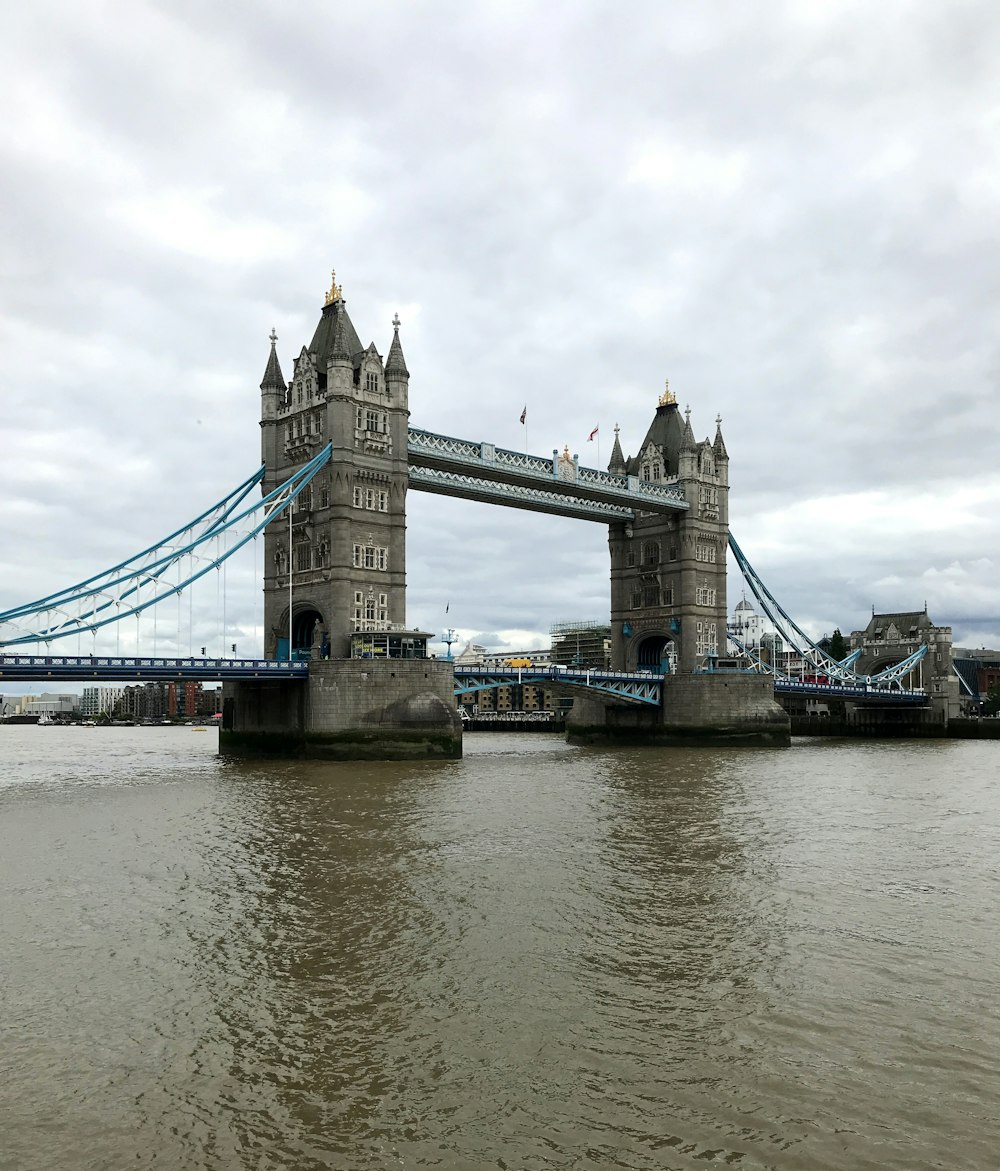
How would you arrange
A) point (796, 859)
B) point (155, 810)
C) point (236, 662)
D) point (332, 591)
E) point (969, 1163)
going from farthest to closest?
point (332, 591) → point (236, 662) → point (155, 810) → point (796, 859) → point (969, 1163)

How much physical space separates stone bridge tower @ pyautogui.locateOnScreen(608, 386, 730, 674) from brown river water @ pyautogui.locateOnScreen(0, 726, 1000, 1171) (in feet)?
153

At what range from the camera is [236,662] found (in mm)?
45125

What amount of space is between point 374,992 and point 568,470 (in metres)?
54.5

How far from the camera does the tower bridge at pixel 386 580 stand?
46.8 metres

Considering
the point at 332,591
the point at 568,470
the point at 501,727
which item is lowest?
the point at 501,727

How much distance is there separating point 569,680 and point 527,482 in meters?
12.7

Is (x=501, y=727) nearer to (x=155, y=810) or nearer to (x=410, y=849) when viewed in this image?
(x=155, y=810)

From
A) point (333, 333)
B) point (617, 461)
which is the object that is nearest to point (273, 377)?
point (333, 333)

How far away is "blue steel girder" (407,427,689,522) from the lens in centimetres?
5778

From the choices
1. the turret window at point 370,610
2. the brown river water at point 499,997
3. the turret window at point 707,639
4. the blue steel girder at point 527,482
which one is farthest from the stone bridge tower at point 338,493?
the brown river water at point 499,997

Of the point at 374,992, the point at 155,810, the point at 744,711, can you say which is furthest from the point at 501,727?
the point at 374,992

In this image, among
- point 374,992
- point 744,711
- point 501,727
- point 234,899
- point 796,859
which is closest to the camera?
point 374,992

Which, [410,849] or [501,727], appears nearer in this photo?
[410,849]

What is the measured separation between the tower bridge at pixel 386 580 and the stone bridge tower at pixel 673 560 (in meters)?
0.15
